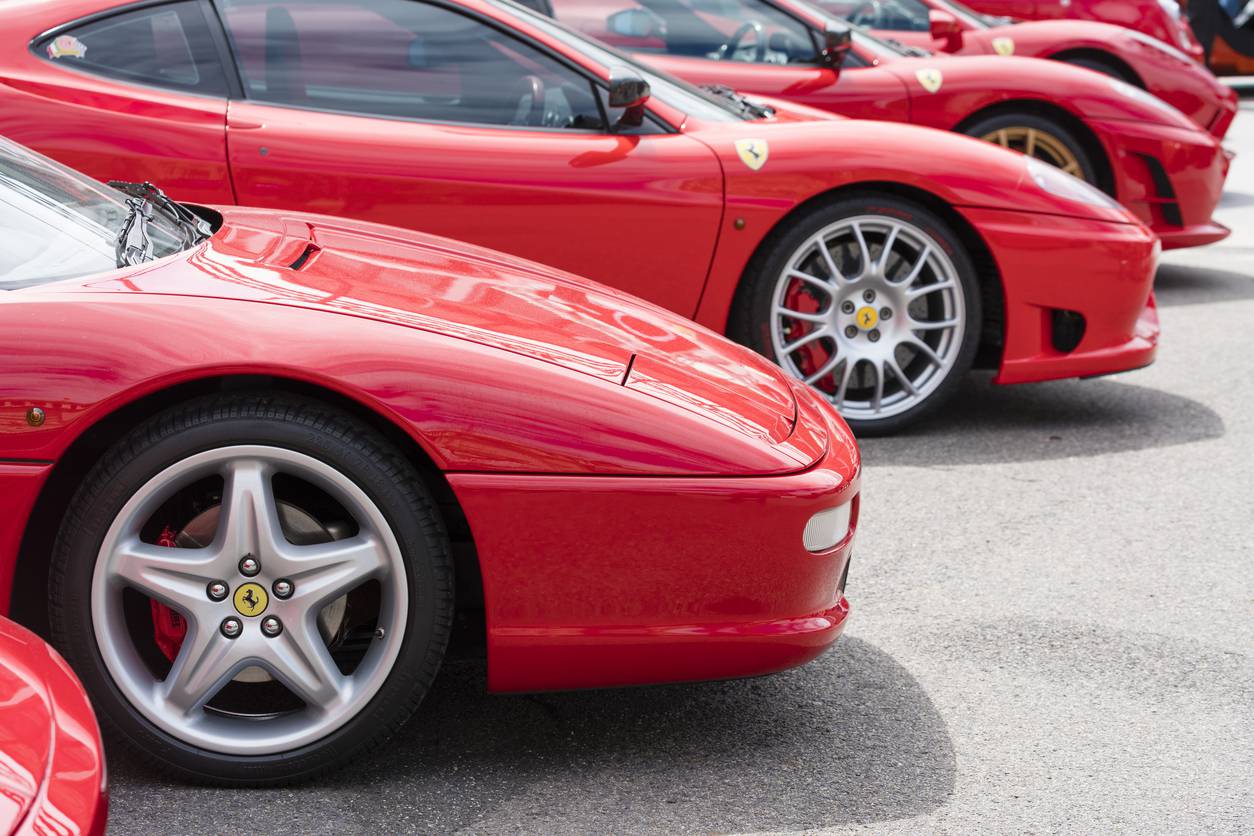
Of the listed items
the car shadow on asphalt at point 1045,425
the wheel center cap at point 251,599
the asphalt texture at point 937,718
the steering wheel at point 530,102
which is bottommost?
the car shadow on asphalt at point 1045,425

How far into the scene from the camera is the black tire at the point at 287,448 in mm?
2436

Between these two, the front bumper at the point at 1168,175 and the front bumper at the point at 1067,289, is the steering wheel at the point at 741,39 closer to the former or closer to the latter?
the front bumper at the point at 1168,175

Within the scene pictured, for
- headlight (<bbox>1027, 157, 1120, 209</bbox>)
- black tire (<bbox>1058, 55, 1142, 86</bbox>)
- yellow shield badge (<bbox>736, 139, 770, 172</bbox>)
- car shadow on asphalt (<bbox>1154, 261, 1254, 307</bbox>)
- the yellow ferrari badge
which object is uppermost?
yellow shield badge (<bbox>736, 139, 770, 172</bbox>)

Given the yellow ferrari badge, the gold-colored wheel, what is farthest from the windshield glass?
the gold-colored wheel

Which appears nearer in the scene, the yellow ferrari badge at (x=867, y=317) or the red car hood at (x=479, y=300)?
the red car hood at (x=479, y=300)

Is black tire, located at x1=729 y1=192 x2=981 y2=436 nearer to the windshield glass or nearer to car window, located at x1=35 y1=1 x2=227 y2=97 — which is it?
the windshield glass

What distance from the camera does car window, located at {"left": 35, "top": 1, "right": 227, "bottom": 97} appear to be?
424 cm

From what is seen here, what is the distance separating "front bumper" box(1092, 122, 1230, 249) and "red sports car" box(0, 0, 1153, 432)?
1.65 metres

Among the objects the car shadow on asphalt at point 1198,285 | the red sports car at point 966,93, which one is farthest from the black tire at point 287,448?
the car shadow on asphalt at point 1198,285

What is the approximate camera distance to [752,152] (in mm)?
4582

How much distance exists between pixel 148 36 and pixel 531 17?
1112 mm

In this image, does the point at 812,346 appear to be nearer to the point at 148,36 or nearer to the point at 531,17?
the point at 531,17

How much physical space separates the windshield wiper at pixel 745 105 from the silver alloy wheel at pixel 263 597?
9.42 ft

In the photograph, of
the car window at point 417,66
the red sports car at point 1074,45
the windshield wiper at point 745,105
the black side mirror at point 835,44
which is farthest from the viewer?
the red sports car at point 1074,45
